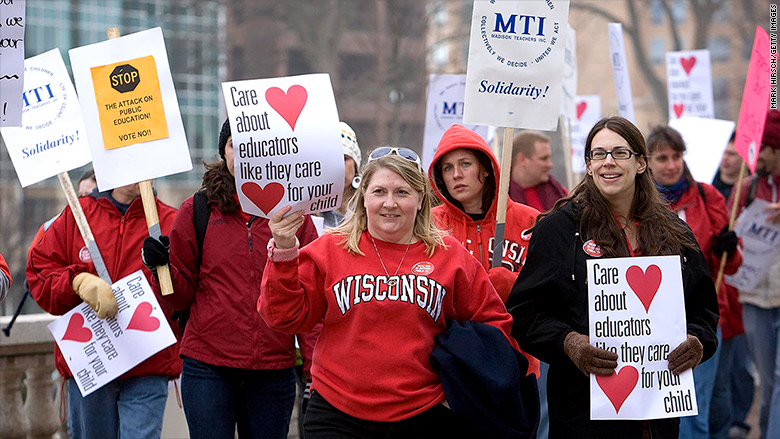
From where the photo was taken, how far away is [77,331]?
564 cm

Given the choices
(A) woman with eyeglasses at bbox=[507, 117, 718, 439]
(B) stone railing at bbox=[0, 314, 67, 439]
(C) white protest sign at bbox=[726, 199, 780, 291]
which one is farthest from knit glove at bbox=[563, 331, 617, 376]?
(B) stone railing at bbox=[0, 314, 67, 439]

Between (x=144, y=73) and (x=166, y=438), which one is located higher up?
(x=144, y=73)

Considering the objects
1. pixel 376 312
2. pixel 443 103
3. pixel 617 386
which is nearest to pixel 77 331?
pixel 376 312

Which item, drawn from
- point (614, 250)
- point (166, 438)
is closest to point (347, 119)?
point (166, 438)

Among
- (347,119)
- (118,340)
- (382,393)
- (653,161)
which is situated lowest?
(347,119)

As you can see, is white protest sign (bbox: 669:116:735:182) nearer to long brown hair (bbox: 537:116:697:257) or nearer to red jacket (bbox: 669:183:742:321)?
red jacket (bbox: 669:183:742:321)

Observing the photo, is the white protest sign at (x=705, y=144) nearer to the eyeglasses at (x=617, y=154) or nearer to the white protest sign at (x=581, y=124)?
the white protest sign at (x=581, y=124)

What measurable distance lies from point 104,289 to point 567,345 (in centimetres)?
261

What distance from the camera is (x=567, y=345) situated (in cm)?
417

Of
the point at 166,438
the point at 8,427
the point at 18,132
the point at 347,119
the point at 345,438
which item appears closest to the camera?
the point at 345,438

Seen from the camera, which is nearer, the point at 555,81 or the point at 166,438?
the point at 555,81

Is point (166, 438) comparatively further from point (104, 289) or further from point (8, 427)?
point (104, 289)

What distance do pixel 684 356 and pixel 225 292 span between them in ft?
7.38

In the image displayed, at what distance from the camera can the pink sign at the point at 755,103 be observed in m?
6.81
